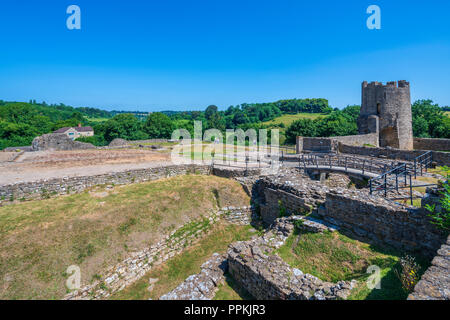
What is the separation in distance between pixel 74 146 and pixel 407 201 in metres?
29.6

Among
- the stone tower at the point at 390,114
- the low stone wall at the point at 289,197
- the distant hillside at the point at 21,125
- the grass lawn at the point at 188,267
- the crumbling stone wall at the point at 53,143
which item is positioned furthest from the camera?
the distant hillside at the point at 21,125

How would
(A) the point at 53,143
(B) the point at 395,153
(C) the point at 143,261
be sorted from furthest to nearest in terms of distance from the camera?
(A) the point at 53,143, (B) the point at 395,153, (C) the point at 143,261

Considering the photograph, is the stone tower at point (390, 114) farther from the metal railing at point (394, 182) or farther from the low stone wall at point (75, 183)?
the low stone wall at point (75, 183)

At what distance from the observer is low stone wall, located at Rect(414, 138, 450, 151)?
22248mm

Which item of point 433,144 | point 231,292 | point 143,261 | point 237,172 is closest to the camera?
point 231,292

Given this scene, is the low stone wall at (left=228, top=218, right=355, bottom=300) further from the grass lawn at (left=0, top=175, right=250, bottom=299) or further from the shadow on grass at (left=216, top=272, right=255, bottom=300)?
the grass lawn at (left=0, top=175, right=250, bottom=299)

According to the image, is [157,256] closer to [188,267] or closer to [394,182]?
[188,267]

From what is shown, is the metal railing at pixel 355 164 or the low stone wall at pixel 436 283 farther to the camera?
the metal railing at pixel 355 164

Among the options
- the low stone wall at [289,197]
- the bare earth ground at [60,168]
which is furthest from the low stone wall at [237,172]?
the bare earth ground at [60,168]

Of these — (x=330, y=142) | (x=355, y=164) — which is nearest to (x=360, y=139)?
(x=330, y=142)

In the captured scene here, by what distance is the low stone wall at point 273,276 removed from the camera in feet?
18.6

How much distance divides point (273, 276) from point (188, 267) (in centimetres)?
453

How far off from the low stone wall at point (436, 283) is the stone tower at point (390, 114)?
2582 centimetres

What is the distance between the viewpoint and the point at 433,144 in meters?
23.9
